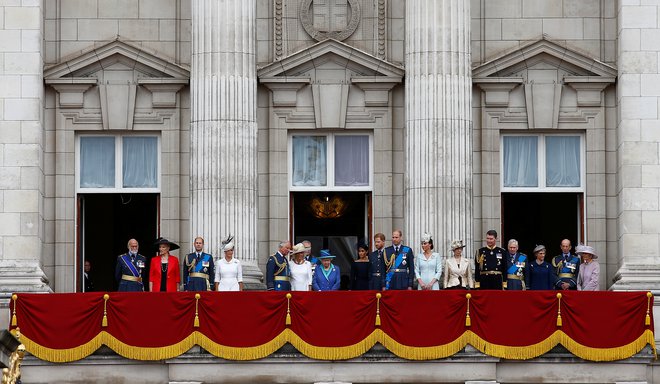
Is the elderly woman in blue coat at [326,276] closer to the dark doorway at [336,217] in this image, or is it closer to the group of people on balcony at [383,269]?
the group of people on balcony at [383,269]

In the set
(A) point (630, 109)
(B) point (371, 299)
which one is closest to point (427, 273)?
(B) point (371, 299)

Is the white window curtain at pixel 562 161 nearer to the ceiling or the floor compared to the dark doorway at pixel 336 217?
nearer to the ceiling

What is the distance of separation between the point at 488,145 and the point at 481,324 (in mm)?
7862

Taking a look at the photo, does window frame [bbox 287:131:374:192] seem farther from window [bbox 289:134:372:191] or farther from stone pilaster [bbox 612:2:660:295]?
stone pilaster [bbox 612:2:660:295]

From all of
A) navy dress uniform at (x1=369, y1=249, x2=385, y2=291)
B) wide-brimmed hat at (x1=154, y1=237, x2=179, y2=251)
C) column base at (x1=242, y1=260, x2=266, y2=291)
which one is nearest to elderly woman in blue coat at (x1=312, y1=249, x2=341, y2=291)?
navy dress uniform at (x1=369, y1=249, x2=385, y2=291)

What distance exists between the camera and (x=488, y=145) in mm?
58094

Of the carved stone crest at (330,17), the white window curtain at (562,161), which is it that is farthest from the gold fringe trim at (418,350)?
the carved stone crest at (330,17)

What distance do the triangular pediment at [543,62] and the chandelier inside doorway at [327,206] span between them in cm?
477

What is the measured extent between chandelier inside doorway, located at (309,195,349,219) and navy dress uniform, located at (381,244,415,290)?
512 cm

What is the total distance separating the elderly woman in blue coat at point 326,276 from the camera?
5347 cm

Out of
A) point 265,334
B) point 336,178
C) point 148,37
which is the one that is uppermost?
point 148,37

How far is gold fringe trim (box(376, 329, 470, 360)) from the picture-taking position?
168ft

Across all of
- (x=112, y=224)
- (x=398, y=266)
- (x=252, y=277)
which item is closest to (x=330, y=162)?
(x=252, y=277)

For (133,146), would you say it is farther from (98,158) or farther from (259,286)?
(259,286)
